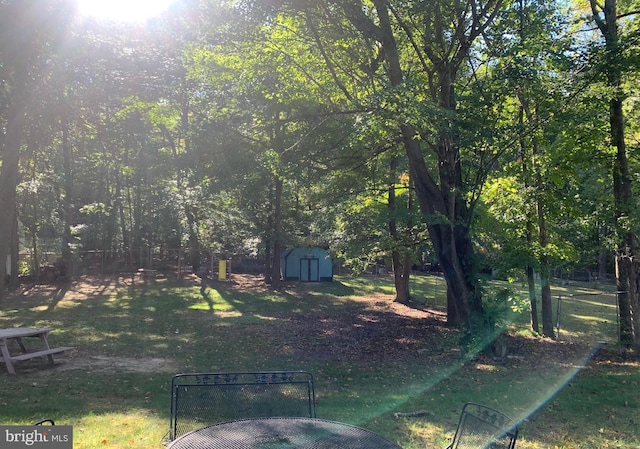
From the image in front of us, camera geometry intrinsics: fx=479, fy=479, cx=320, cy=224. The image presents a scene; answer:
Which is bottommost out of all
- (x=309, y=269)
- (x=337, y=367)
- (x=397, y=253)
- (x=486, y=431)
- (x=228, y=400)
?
(x=337, y=367)

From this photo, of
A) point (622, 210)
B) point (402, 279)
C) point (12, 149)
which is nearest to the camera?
point (622, 210)

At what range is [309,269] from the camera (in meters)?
27.2

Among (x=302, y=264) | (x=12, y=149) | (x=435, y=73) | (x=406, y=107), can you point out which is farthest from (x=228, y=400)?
(x=302, y=264)

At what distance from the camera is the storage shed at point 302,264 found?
27.1 meters

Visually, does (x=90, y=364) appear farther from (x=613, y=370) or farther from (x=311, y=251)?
(x=311, y=251)

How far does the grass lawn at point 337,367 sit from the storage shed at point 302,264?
366 inches

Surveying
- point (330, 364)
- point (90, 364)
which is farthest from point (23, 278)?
point (330, 364)

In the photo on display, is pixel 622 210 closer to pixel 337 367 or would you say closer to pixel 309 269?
pixel 337 367

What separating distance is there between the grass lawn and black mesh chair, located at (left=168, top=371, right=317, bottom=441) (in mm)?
513

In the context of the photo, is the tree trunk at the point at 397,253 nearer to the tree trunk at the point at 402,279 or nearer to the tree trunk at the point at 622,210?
the tree trunk at the point at 402,279

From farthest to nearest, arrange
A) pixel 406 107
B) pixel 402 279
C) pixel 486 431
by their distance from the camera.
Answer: pixel 402 279
pixel 406 107
pixel 486 431

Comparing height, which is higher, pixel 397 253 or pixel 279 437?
pixel 397 253

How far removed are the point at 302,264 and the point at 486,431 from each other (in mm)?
24117

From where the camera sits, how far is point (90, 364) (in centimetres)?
830
